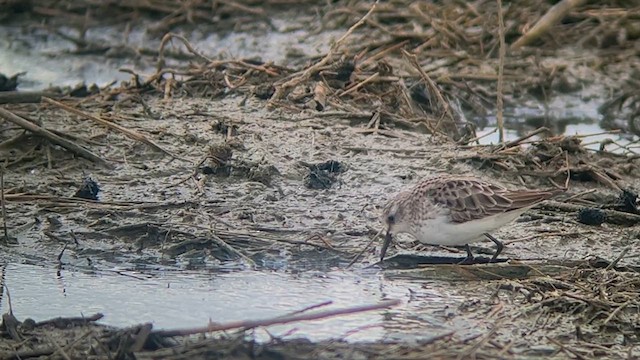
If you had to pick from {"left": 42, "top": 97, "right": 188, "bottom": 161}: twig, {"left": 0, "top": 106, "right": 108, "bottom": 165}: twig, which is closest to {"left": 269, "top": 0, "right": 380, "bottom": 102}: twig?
{"left": 42, "top": 97, "right": 188, "bottom": 161}: twig

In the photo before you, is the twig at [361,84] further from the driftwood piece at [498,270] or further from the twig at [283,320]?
the twig at [283,320]

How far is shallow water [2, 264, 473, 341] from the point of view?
6.50 metres

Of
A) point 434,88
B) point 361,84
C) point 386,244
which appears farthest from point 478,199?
point 361,84

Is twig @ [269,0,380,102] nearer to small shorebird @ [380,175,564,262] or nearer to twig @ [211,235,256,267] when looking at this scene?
twig @ [211,235,256,267]

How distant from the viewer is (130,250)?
25.9ft

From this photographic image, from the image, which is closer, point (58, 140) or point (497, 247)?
point (497, 247)

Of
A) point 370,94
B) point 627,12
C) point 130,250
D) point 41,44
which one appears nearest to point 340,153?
point 370,94

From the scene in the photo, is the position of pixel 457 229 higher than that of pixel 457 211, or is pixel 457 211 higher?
pixel 457 211

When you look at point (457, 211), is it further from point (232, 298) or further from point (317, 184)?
point (317, 184)

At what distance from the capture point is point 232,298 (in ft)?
23.0

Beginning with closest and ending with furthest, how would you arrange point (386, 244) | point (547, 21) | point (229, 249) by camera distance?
point (386, 244) → point (229, 249) → point (547, 21)

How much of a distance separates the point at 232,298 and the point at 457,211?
1486 millimetres

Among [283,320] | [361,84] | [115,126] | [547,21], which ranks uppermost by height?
Result: [547,21]

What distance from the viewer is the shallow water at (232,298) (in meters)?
6.50
